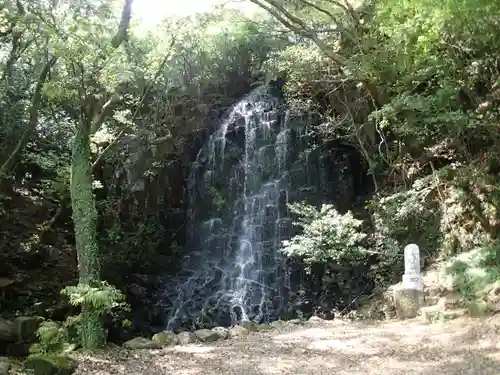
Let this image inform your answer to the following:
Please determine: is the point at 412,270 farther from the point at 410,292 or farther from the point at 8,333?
the point at 8,333

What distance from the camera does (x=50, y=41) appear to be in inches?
267

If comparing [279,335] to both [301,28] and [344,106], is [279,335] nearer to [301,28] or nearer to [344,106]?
[301,28]

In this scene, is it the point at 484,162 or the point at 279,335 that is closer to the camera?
the point at 279,335

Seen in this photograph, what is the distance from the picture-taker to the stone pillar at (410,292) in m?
8.66

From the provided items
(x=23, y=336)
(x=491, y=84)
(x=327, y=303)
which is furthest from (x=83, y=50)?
(x=327, y=303)

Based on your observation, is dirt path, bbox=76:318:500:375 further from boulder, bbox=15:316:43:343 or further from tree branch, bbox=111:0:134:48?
tree branch, bbox=111:0:134:48

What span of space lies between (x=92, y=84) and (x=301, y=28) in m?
5.51

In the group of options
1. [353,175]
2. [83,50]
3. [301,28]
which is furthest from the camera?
[353,175]

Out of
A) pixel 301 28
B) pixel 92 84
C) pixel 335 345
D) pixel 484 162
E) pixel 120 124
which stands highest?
pixel 301 28

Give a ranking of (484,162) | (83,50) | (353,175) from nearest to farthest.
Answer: (83,50)
(484,162)
(353,175)

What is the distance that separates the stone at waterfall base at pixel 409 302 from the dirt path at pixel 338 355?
0.86m

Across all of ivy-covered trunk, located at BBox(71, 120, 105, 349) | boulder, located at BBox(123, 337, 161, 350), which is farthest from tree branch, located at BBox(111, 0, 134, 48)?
boulder, located at BBox(123, 337, 161, 350)

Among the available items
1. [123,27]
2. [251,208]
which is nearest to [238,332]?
[123,27]

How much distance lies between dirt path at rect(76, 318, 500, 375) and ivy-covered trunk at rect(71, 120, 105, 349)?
0.49 meters
